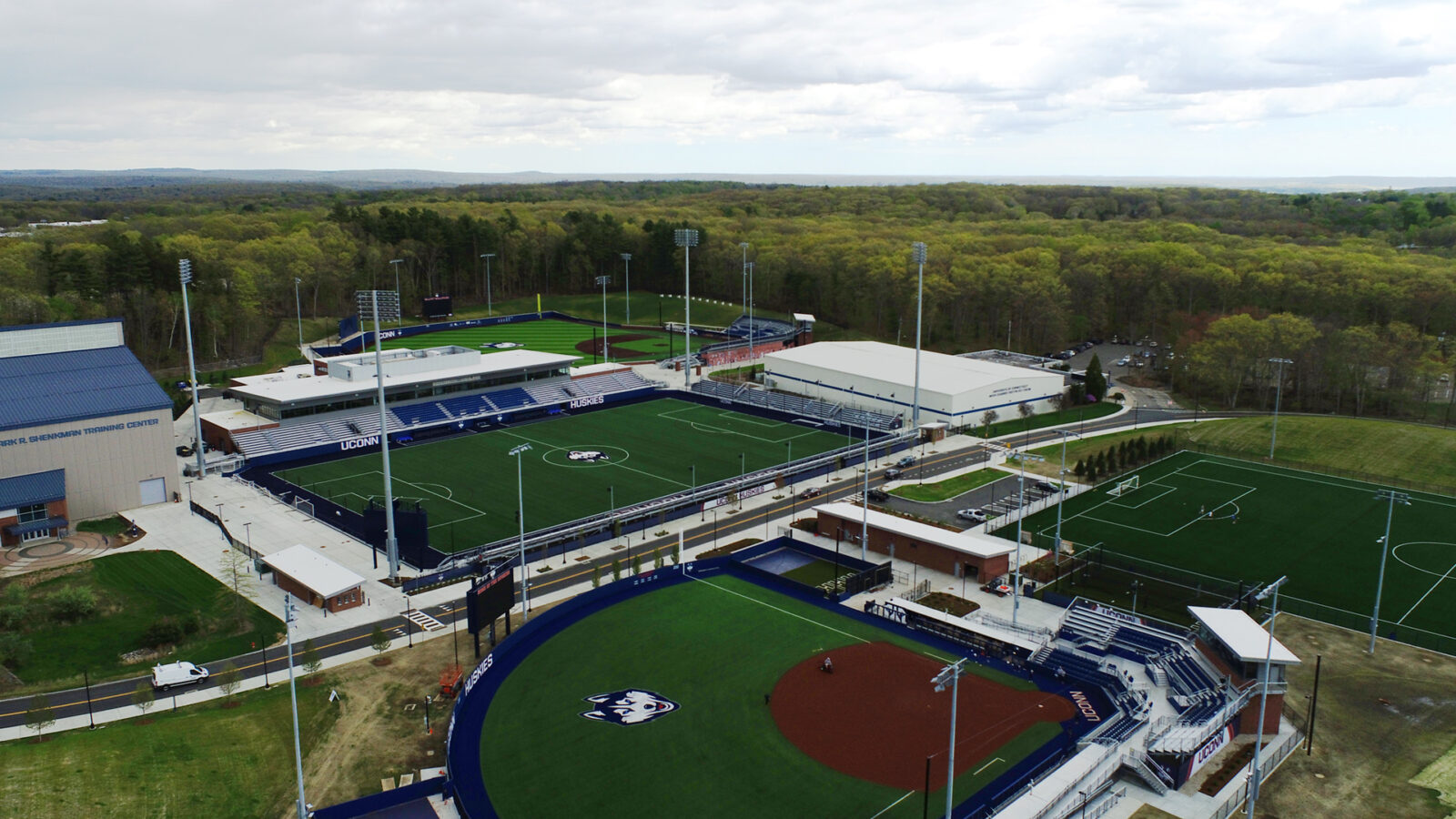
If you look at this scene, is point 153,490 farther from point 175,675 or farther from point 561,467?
point 175,675

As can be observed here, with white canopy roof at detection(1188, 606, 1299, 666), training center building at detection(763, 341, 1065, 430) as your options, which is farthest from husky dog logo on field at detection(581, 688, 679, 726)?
training center building at detection(763, 341, 1065, 430)

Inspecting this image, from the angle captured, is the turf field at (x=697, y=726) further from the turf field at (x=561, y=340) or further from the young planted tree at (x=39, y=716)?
the turf field at (x=561, y=340)

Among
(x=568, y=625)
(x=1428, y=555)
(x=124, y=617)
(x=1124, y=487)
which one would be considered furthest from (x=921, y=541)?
(x=124, y=617)

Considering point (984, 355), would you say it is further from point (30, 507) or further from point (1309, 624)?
point (30, 507)

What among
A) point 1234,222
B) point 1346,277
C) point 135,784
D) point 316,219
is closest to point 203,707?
point 135,784

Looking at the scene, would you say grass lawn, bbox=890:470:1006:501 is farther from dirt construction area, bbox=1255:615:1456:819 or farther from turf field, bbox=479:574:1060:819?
dirt construction area, bbox=1255:615:1456:819

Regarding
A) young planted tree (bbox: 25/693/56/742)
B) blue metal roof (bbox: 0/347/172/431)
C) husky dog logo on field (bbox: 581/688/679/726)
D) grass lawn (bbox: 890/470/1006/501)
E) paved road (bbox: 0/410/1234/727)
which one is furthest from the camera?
grass lawn (bbox: 890/470/1006/501)
